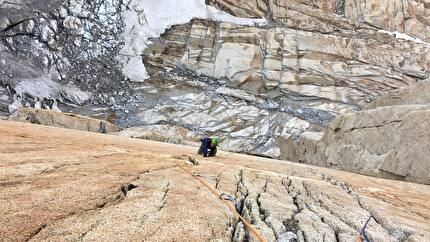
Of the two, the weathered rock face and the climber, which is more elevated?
the weathered rock face

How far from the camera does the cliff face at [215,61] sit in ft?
105

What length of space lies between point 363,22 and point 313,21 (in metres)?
5.82

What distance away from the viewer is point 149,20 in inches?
1540

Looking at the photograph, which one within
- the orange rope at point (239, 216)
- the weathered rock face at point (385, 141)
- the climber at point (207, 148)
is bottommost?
the orange rope at point (239, 216)

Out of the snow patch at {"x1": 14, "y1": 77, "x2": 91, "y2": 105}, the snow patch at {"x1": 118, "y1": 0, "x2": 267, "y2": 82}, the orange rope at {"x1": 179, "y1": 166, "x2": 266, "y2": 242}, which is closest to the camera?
the orange rope at {"x1": 179, "y1": 166, "x2": 266, "y2": 242}

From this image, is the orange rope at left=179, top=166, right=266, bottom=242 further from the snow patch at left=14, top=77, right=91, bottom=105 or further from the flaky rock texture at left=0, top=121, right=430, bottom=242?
the snow patch at left=14, top=77, right=91, bottom=105

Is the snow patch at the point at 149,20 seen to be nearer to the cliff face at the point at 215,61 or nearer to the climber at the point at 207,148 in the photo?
the cliff face at the point at 215,61

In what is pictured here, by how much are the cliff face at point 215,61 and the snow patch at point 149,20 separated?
0.10 metres

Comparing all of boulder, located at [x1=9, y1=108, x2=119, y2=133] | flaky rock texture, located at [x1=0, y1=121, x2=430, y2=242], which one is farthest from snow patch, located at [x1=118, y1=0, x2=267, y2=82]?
flaky rock texture, located at [x1=0, y1=121, x2=430, y2=242]

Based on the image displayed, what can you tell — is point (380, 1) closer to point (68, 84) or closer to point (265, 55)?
point (265, 55)

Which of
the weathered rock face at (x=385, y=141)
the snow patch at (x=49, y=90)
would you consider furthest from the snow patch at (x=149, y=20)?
the weathered rock face at (x=385, y=141)

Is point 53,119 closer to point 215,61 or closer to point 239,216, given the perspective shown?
point 215,61

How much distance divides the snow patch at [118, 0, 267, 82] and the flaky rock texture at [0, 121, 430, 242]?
2930cm

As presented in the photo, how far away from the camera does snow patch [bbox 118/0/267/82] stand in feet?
119
